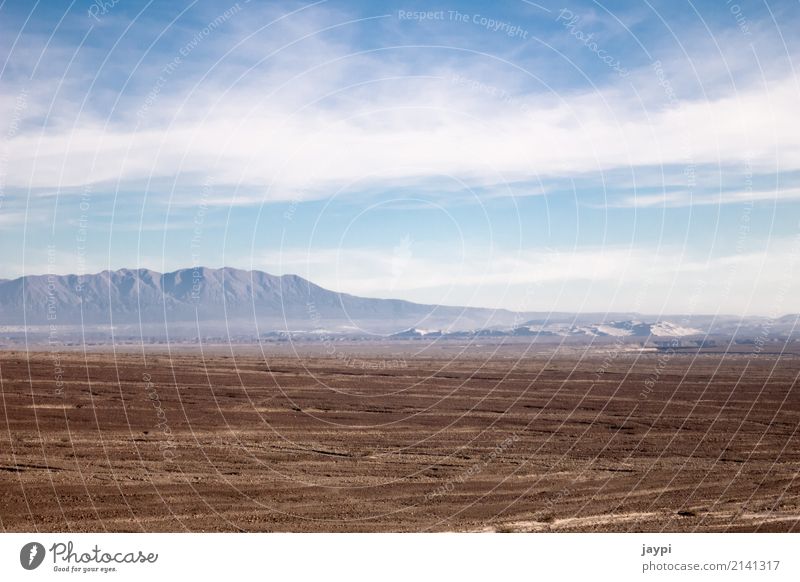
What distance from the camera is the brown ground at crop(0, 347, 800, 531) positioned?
25531 mm

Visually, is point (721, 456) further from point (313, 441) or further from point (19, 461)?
point (19, 461)

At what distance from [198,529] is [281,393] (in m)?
48.4

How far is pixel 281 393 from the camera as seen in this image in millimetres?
71312

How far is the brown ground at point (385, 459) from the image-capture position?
25.5 m

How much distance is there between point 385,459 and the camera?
37281 millimetres

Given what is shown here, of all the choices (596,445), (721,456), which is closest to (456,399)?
(596,445)
